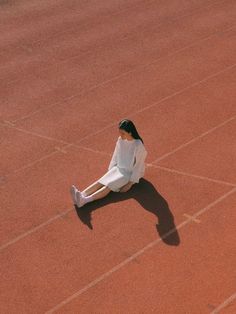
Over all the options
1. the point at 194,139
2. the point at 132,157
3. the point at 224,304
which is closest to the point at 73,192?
the point at 132,157

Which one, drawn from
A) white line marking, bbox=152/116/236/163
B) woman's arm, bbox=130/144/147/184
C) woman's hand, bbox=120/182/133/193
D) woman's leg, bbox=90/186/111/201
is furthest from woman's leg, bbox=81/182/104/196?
white line marking, bbox=152/116/236/163

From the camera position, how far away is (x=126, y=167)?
9195 mm

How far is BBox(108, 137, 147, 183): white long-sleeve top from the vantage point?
9031 millimetres

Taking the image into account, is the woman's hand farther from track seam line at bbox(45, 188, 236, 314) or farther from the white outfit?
track seam line at bbox(45, 188, 236, 314)

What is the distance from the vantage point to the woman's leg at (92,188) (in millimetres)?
9117

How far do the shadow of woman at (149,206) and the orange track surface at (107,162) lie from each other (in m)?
0.03

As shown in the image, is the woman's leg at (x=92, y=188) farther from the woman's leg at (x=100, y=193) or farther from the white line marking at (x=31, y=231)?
the white line marking at (x=31, y=231)

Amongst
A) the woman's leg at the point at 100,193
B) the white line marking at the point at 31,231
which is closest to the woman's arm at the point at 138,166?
the woman's leg at the point at 100,193

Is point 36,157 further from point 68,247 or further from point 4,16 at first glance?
point 4,16

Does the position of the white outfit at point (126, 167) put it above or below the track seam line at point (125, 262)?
above

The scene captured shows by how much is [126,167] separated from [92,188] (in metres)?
0.70

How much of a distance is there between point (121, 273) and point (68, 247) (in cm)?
110

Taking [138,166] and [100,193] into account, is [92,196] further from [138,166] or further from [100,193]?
[138,166]

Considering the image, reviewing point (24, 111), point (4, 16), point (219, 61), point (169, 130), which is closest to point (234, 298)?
point (169, 130)
